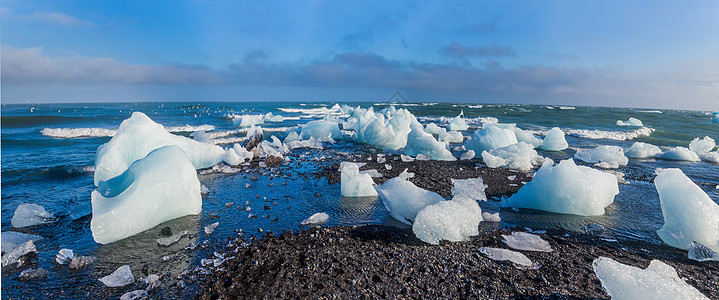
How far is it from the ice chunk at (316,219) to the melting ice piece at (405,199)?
0.94m

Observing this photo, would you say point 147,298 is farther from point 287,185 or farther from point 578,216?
point 578,216

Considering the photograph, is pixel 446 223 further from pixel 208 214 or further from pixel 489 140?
pixel 489 140

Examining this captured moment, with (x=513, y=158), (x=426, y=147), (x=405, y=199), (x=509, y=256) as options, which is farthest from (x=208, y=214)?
(x=513, y=158)

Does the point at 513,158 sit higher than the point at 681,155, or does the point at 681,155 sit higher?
the point at 513,158

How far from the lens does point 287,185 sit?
6340 millimetres

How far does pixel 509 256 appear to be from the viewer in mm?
3354

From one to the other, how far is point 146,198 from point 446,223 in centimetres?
386

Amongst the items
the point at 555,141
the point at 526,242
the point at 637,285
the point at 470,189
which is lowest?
the point at 526,242

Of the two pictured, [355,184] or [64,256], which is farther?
[355,184]

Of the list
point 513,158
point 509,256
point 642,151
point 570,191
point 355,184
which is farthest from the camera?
point 642,151

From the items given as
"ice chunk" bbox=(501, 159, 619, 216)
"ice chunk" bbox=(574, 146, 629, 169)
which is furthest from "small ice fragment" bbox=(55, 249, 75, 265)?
"ice chunk" bbox=(574, 146, 629, 169)

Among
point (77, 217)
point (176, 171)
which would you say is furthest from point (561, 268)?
point (77, 217)

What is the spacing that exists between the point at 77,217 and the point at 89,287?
2323 millimetres

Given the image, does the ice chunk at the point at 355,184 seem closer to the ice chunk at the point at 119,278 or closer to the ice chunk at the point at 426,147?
the ice chunk at the point at 119,278
